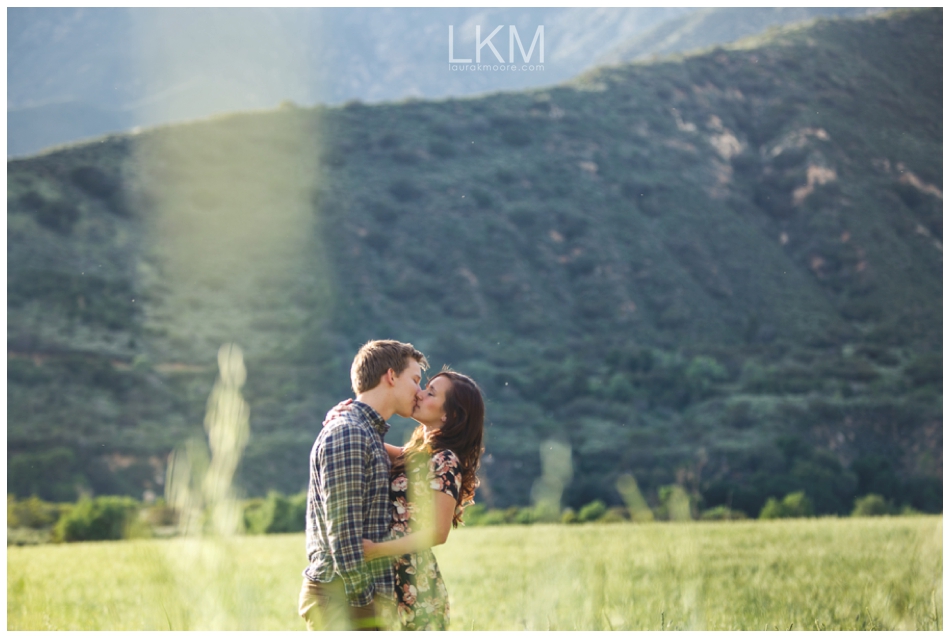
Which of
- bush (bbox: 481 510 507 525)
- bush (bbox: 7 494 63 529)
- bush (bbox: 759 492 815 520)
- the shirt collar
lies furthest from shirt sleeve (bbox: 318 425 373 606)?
bush (bbox: 7 494 63 529)

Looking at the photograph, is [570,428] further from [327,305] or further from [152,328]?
[152,328]

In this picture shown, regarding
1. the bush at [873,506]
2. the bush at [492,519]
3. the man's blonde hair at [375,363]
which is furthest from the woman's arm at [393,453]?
the bush at [873,506]

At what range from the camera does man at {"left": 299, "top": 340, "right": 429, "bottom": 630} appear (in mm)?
2906

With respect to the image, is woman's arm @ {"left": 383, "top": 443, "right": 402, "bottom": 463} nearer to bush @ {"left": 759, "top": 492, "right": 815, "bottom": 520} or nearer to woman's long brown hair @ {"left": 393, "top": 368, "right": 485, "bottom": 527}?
woman's long brown hair @ {"left": 393, "top": 368, "right": 485, "bottom": 527}

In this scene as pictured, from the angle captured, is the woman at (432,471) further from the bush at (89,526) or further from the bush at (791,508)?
the bush at (791,508)

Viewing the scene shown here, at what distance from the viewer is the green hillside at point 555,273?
106 ft

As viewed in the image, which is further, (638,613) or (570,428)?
(570,428)

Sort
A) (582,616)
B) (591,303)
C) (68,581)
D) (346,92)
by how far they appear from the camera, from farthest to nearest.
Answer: (346,92)
(591,303)
(68,581)
(582,616)

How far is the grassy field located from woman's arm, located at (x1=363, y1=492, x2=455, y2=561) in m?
0.36

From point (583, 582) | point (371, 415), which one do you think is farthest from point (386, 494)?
point (583, 582)

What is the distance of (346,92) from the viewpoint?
254 ft

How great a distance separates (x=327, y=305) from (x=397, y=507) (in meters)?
36.1

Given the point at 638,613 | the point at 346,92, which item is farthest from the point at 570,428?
the point at 346,92

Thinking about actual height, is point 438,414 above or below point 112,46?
below
